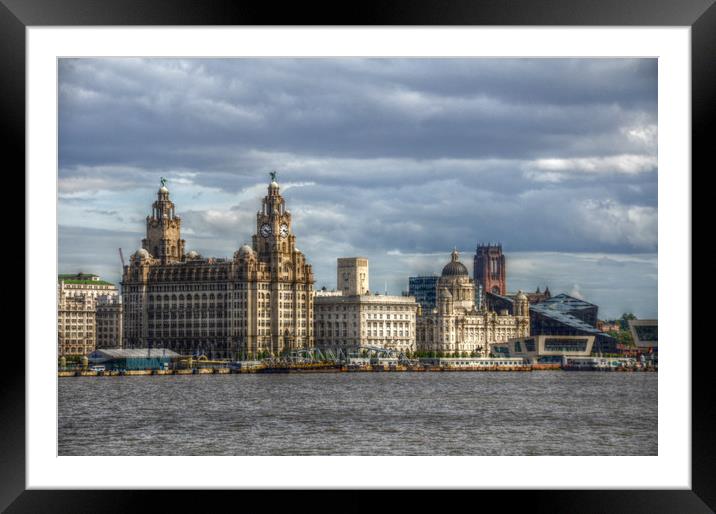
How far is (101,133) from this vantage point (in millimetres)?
49312

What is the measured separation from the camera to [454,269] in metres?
63.4

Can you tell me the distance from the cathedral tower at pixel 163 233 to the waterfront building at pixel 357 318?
7542 mm

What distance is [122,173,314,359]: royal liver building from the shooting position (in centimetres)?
5344

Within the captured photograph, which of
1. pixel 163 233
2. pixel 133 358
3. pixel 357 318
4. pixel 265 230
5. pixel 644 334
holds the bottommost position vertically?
pixel 133 358

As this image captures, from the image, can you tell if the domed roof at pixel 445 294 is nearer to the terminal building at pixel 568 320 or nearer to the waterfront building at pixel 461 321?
the waterfront building at pixel 461 321

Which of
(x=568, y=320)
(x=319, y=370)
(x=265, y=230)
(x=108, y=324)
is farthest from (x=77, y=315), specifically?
(x=568, y=320)

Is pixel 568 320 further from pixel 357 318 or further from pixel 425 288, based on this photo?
pixel 357 318

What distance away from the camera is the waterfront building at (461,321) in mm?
59406

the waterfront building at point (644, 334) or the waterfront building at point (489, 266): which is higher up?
the waterfront building at point (489, 266)

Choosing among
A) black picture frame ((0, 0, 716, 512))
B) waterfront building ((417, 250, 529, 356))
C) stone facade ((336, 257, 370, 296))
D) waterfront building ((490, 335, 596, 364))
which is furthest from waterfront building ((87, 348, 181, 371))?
black picture frame ((0, 0, 716, 512))

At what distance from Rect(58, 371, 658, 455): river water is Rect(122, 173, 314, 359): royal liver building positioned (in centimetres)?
580
